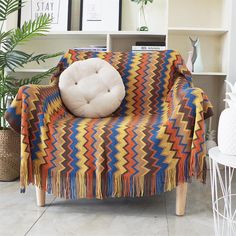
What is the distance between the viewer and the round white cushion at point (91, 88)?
2084 millimetres

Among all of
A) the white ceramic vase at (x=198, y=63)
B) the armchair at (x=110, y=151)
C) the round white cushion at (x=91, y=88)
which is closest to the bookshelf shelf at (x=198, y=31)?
the white ceramic vase at (x=198, y=63)

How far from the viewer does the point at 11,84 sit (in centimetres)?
230

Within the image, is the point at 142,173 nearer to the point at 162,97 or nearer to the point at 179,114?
the point at 179,114

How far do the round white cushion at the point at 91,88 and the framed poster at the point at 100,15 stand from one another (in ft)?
2.38

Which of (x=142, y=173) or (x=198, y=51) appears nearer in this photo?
(x=142, y=173)

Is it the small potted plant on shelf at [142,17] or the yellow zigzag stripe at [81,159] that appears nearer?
the yellow zigzag stripe at [81,159]

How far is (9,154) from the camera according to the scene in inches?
89.4

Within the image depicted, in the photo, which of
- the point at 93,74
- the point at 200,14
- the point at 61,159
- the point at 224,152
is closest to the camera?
the point at 224,152

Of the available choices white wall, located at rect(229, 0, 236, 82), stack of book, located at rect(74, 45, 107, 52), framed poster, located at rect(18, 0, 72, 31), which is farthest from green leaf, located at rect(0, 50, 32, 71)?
white wall, located at rect(229, 0, 236, 82)

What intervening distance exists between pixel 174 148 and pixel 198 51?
1.31 m

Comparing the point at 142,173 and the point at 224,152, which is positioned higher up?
the point at 224,152

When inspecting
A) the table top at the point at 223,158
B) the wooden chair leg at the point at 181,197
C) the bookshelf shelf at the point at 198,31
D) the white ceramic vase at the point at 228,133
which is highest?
the bookshelf shelf at the point at 198,31

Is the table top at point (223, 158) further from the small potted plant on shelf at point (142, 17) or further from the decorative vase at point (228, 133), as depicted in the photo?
the small potted plant on shelf at point (142, 17)

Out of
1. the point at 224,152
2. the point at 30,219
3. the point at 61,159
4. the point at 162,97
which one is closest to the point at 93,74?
the point at 162,97
